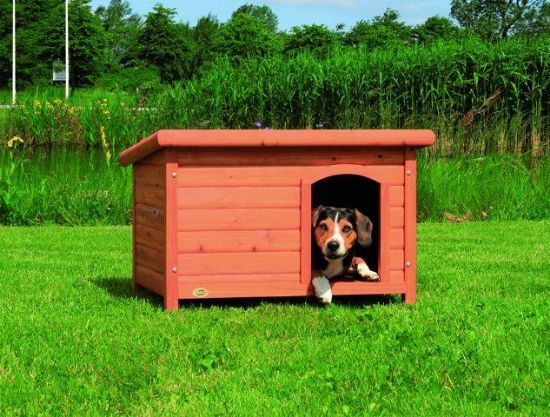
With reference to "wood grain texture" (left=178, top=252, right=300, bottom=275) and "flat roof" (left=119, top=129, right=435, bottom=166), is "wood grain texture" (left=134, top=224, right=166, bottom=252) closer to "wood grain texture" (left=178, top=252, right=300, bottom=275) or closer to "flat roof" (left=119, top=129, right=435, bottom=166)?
"wood grain texture" (left=178, top=252, right=300, bottom=275)

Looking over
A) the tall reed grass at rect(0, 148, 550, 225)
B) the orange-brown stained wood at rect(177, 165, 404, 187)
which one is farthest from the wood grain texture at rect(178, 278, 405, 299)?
the tall reed grass at rect(0, 148, 550, 225)

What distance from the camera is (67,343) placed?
3.70m

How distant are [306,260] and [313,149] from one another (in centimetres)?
61

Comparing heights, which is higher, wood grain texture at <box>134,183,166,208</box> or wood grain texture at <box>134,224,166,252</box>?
wood grain texture at <box>134,183,166,208</box>

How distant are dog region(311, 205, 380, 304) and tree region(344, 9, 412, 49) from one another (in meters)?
44.3

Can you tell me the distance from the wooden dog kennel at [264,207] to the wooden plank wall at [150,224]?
3cm

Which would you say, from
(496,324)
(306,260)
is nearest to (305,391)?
(496,324)

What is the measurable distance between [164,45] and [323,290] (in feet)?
168

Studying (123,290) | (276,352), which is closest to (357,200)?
(123,290)

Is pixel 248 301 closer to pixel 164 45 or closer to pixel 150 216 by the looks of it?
pixel 150 216

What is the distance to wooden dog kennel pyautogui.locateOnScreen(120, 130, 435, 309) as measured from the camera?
14.6ft

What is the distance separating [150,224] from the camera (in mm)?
Result: 4883

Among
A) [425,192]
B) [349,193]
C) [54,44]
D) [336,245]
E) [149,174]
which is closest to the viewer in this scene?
[336,245]

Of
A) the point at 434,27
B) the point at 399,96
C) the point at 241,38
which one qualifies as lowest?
the point at 399,96
